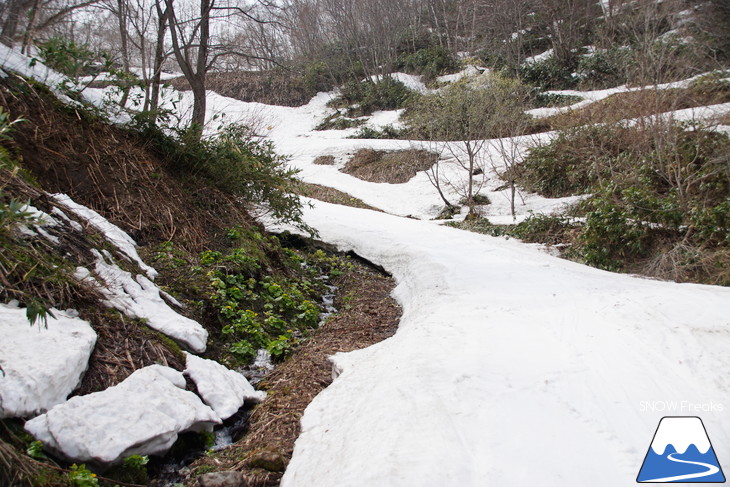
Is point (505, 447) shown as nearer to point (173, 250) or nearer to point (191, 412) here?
point (191, 412)

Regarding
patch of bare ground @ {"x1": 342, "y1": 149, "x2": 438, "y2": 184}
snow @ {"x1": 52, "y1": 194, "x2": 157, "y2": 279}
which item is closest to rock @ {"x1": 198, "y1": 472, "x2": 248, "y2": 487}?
snow @ {"x1": 52, "y1": 194, "x2": 157, "y2": 279}

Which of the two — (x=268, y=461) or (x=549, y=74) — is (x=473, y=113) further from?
(x=268, y=461)

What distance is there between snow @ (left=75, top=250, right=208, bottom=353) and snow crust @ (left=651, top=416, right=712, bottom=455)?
320 cm

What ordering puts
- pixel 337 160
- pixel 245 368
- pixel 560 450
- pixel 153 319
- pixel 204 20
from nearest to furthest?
pixel 560 450, pixel 153 319, pixel 245 368, pixel 204 20, pixel 337 160

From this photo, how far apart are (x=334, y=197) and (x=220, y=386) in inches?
571

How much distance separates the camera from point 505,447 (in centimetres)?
248

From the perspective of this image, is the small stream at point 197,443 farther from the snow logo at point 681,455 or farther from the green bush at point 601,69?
the green bush at point 601,69

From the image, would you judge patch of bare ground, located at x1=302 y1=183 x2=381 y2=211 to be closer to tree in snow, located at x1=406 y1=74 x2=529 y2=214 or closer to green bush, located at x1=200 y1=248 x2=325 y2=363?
tree in snow, located at x1=406 y1=74 x2=529 y2=214

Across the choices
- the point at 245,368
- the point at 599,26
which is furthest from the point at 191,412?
the point at 599,26

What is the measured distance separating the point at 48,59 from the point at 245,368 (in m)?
4.05

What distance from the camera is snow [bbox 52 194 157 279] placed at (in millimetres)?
3994

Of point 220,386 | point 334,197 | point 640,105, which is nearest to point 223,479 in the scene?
point 220,386

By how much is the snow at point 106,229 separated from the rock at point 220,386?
122cm

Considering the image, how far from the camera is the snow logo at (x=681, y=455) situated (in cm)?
228
